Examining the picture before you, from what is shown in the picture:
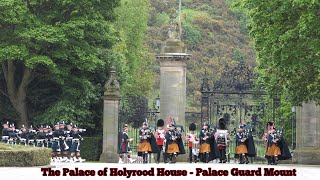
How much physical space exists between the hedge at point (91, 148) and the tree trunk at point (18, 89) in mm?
4022

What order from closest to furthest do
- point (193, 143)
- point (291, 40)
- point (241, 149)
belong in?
point (291, 40) → point (241, 149) → point (193, 143)

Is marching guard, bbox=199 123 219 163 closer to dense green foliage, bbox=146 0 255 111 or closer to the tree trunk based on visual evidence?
the tree trunk

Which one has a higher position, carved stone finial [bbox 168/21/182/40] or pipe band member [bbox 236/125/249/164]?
carved stone finial [bbox 168/21/182/40]

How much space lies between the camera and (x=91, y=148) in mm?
43688

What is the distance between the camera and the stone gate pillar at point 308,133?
1540 inches

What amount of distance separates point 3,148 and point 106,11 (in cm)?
1685

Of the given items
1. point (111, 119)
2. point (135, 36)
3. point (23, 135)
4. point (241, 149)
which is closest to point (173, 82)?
point (111, 119)

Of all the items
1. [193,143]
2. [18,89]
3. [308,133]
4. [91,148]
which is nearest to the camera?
[193,143]

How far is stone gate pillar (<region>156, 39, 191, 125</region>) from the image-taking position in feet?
134

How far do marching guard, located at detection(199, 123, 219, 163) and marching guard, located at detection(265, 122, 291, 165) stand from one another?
2339 millimetres

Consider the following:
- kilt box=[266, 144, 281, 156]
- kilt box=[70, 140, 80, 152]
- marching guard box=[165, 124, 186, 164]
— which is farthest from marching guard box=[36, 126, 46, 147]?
kilt box=[266, 144, 281, 156]

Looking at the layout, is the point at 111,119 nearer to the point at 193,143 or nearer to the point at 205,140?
the point at 193,143

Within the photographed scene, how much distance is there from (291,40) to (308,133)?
7.81m

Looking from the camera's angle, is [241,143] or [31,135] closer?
[241,143]
